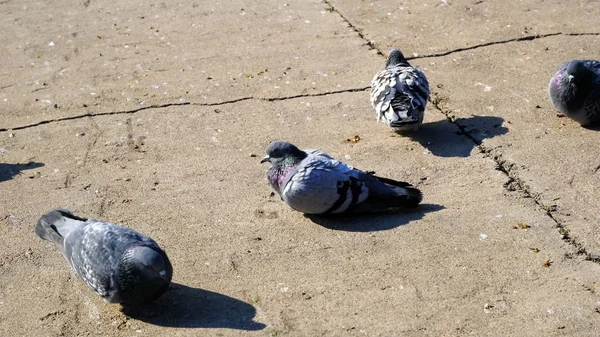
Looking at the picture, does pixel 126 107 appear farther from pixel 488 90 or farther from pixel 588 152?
pixel 588 152

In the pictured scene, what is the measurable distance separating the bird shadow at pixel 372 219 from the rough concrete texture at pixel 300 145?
0.05 feet

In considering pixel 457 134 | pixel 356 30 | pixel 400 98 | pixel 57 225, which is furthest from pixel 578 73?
pixel 57 225

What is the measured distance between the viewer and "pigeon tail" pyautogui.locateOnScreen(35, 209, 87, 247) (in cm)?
538

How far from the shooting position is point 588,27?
29.1 feet

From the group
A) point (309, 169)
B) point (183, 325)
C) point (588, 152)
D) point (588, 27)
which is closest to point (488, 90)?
point (588, 152)

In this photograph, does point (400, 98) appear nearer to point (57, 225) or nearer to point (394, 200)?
point (394, 200)

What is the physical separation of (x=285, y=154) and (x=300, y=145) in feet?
3.25

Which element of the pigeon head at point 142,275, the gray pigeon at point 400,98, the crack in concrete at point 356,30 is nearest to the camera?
the pigeon head at point 142,275

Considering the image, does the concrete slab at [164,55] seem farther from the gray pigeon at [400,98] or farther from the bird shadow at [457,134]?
the bird shadow at [457,134]

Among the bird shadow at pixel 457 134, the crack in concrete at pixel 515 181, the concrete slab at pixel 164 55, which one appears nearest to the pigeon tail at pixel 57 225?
the concrete slab at pixel 164 55

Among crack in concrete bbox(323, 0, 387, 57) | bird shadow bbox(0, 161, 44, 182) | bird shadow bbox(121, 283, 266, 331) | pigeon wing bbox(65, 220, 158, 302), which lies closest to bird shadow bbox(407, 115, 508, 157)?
crack in concrete bbox(323, 0, 387, 57)

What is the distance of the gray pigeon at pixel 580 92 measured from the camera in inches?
269

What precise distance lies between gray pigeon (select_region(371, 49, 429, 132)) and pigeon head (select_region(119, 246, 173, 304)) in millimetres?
2515

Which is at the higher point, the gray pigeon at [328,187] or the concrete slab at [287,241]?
the gray pigeon at [328,187]
